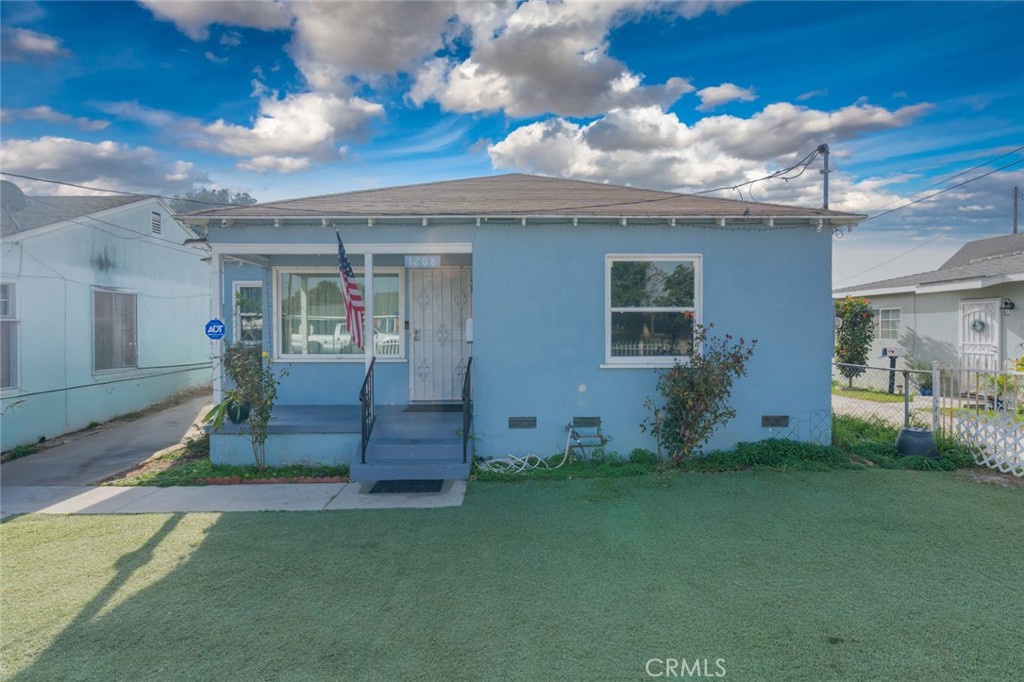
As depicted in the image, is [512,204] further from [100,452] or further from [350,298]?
[100,452]

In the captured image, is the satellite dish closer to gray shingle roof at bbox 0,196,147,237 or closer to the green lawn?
gray shingle roof at bbox 0,196,147,237

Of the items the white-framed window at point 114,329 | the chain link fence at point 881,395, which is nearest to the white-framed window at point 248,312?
the white-framed window at point 114,329

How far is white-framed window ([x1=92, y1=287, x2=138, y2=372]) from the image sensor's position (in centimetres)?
1037

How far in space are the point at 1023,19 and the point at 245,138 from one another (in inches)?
530

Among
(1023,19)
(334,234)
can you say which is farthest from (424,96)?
(1023,19)

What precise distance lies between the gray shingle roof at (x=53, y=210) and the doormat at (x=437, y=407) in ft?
22.4

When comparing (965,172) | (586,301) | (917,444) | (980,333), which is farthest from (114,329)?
(980,333)

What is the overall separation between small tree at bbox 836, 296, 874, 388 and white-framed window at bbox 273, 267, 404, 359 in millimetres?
12547

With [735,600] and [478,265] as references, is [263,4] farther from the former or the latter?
[735,600]

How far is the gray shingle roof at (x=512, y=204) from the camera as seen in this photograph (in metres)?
7.03

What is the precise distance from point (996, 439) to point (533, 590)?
21.2ft

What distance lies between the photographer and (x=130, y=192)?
9.96 m

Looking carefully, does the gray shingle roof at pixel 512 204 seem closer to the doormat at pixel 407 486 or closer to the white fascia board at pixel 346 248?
the white fascia board at pixel 346 248

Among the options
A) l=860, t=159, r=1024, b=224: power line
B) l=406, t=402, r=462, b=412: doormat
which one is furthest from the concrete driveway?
l=860, t=159, r=1024, b=224: power line
